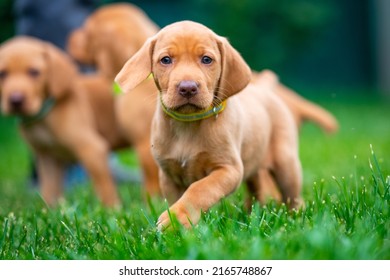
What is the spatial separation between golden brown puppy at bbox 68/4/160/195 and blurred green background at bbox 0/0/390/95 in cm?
828

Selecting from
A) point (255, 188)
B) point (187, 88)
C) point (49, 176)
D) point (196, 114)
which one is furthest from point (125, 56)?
point (187, 88)

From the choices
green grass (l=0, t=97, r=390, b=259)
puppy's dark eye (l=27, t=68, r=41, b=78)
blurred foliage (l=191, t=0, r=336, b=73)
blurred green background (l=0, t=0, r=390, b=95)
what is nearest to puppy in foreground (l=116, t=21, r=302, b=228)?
green grass (l=0, t=97, r=390, b=259)

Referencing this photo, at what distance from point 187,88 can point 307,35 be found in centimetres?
1173

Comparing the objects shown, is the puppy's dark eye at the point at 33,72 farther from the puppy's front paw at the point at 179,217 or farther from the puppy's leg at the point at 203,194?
the puppy's front paw at the point at 179,217

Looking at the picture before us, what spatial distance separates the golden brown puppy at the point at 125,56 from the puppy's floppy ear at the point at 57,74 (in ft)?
0.58

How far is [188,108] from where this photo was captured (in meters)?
3.25

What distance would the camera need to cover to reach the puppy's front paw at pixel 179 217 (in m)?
3.07

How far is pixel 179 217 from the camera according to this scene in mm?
3100

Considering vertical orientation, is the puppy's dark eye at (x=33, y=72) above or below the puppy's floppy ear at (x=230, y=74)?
below

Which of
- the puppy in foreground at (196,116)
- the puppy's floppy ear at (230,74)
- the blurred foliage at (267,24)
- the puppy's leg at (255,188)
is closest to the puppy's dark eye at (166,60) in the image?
the puppy in foreground at (196,116)

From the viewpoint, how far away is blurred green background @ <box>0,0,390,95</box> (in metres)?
14.1

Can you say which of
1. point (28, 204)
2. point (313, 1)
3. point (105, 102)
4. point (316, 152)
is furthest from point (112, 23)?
point (313, 1)

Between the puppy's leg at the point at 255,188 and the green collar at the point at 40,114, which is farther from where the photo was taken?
the green collar at the point at 40,114

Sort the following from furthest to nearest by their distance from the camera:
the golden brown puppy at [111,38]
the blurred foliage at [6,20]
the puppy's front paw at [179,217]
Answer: the blurred foliage at [6,20]
the golden brown puppy at [111,38]
the puppy's front paw at [179,217]
